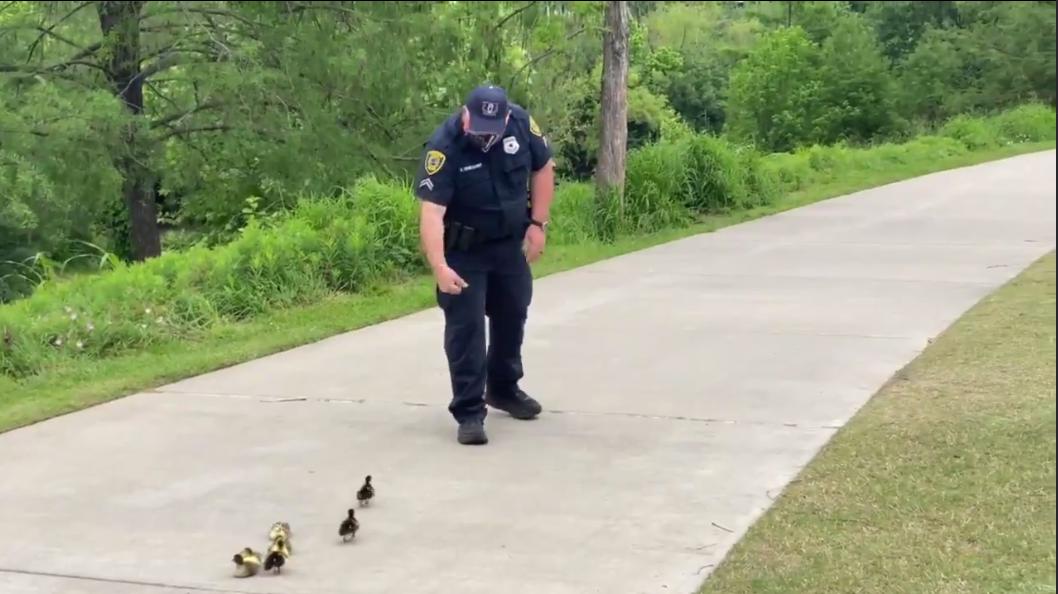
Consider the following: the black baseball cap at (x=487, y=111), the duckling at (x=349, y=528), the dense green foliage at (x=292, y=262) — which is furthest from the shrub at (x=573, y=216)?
the duckling at (x=349, y=528)

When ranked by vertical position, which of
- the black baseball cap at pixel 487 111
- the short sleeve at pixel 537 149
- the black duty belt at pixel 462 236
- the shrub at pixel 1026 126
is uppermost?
the black baseball cap at pixel 487 111

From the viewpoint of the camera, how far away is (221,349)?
8.05 metres

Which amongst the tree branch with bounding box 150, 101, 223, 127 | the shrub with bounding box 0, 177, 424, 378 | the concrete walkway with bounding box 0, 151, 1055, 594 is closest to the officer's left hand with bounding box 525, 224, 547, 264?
the concrete walkway with bounding box 0, 151, 1055, 594

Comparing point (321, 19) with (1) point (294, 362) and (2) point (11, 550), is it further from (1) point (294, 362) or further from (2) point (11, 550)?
(2) point (11, 550)

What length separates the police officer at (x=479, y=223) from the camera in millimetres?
5758

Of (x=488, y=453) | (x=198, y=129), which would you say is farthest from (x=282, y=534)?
(x=198, y=129)

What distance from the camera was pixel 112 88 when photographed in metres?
17.9

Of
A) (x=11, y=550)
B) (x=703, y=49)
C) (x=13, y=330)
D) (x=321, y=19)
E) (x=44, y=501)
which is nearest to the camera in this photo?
(x=11, y=550)

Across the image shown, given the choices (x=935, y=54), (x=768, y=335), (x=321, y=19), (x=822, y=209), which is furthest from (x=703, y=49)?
(x=768, y=335)

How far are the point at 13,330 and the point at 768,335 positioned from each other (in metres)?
4.31

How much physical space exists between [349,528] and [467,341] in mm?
1442

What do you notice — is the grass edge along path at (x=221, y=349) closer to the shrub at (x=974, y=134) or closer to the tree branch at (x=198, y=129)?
the tree branch at (x=198, y=129)

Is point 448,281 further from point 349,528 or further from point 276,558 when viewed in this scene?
point 276,558

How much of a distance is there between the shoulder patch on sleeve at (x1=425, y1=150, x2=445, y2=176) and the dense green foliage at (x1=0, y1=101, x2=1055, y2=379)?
2.89m
